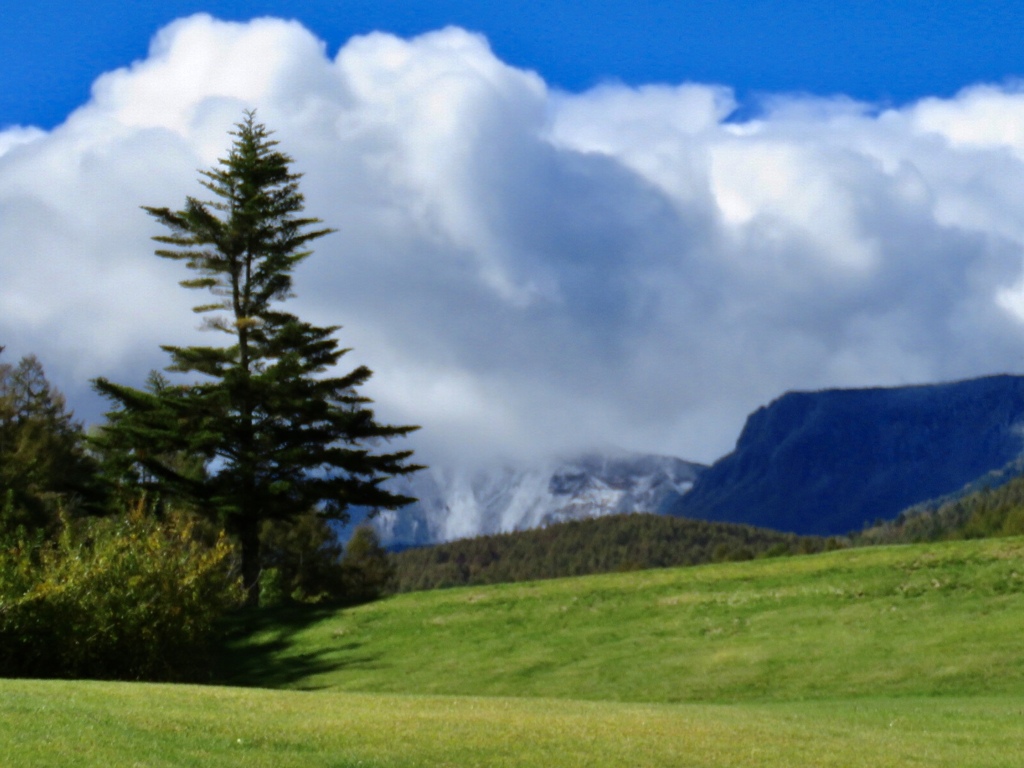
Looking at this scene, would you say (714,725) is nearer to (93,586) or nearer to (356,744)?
(356,744)

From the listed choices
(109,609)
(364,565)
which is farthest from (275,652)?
(364,565)

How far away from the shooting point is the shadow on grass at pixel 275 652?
126 ft

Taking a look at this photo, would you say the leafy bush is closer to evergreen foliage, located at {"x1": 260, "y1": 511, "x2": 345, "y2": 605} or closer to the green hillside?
the green hillside

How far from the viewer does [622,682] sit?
105 feet

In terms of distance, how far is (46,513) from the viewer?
1934 inches

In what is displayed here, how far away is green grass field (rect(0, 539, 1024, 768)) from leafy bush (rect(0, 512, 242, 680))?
451 cm

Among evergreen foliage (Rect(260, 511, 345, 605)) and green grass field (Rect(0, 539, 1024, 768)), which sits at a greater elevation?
evergreen foliage (Rect(260, 511, 345, 605))

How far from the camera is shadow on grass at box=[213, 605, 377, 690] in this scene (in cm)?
3850

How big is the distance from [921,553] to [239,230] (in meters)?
31.7

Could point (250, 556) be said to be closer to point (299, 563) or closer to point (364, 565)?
point (299, 563)

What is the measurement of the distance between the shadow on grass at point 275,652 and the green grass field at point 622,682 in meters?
0.15

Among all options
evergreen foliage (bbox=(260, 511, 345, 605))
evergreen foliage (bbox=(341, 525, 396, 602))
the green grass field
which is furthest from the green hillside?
evergreen foliage (bbox=(341, 525, 396, 602))


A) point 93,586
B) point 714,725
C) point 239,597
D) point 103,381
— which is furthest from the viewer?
point 103,381

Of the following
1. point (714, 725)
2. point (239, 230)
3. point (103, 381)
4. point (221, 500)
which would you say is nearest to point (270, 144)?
point (239, 230)
